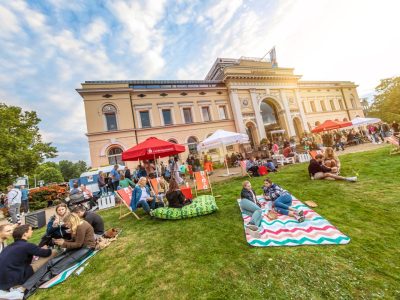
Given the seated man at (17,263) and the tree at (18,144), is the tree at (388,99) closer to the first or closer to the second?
the seated man at (17,263)

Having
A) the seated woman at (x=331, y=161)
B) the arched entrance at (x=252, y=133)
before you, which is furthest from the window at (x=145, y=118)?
the seated woman at (x=331, y=161)

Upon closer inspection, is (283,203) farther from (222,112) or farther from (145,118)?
(222,112)

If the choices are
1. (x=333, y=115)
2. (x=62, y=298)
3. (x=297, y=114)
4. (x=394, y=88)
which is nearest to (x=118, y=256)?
(x=62, y=298)

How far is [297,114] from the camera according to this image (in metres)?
27.8

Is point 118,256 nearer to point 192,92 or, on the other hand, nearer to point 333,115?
point 192,92

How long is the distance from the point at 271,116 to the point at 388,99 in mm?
26251

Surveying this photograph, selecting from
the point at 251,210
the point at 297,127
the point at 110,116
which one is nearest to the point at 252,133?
the point at 297,127

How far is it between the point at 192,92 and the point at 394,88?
39.3 metres

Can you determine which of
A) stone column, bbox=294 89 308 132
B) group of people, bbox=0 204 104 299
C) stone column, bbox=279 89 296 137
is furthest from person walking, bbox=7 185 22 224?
stone column, bbox=294 89 308 132

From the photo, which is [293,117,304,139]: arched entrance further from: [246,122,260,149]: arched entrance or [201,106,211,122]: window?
[201,106,211,122]: window

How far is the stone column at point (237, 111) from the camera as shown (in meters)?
23.8

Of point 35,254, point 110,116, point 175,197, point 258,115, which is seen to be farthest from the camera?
point 258,115

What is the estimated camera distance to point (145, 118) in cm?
2108

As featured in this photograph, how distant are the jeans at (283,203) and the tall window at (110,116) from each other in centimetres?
1846
